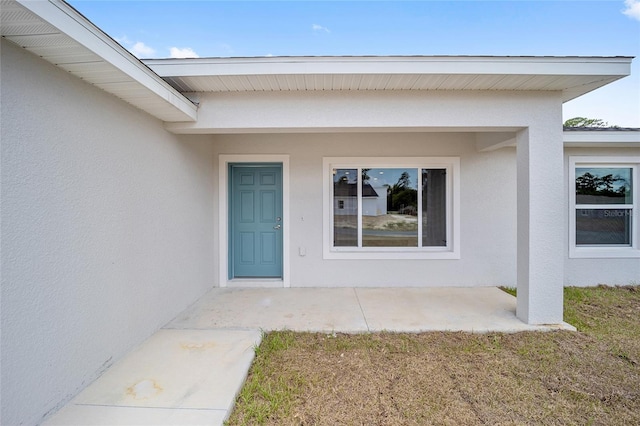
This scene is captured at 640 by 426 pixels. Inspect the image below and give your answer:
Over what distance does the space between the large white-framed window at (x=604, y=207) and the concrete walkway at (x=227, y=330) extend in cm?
237

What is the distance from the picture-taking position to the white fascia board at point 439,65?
3287 millimetres

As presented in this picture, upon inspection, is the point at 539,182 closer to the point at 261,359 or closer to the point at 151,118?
the point at 261,359

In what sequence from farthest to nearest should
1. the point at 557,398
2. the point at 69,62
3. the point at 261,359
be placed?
the point at 261,359 → the point at 557,398 → the point at 69,62

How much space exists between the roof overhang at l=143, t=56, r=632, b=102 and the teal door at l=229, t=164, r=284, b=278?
98.3 inches

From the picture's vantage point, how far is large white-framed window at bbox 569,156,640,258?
229 inches

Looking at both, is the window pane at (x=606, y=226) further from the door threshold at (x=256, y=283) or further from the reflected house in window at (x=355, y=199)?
the door threshold at (x=256, y=283)

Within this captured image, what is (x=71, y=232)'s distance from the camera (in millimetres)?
2426

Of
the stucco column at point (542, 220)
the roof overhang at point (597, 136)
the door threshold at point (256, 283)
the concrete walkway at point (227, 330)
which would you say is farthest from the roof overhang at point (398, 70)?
the door threshold at point (256, 283)

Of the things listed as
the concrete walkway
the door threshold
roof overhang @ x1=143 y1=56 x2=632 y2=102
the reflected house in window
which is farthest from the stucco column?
the door threshold

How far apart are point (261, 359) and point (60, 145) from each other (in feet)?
8.78

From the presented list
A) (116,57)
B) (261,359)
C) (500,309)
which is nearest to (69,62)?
(116,57)

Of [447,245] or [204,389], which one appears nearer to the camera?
[204,389]

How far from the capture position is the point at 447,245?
5770mm

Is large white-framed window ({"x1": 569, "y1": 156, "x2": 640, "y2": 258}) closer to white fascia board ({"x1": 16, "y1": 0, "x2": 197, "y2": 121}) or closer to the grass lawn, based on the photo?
the grass lawn
